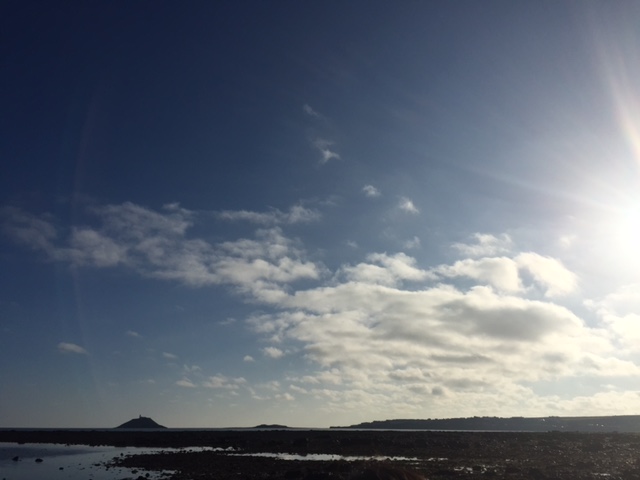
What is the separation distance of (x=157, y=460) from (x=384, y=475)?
53.6 metres

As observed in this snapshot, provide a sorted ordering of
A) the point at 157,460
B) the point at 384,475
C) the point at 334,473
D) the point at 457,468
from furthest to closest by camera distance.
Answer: the point at 157,460
the point at 457,468
the point at 334,473
the point at 384,475

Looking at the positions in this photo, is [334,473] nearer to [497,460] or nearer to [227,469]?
[227,469]

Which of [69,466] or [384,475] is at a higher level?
[384,475]

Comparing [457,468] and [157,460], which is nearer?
[457,468]

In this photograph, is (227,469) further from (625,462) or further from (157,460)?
(625,462)

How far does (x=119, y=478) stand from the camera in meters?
42.0

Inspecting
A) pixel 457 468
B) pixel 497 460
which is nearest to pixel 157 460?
pixel 457 468

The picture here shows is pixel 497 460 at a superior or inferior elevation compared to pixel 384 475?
inferior

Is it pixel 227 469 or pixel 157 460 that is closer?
pixel 227 469

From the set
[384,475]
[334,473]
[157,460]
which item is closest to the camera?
[384,475]

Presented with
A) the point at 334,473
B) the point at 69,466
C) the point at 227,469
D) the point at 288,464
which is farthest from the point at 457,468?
the point at 69,466

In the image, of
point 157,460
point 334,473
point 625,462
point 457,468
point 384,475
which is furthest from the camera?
point 157,460

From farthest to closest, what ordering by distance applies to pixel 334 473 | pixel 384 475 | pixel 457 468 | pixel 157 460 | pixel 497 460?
1. pixel 157 460
2. pixel 497 460
3. pixel 457 468
4. pixel 334 473
5. pixel 384 475

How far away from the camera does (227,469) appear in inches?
1879
